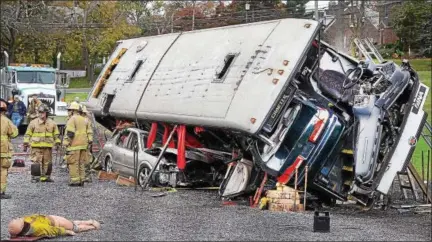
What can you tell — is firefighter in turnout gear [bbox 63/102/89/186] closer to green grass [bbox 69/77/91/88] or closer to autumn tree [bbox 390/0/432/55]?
autumn tree [bbox 390/0/432/55]

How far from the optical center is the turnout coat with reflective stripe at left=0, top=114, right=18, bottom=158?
1212cm

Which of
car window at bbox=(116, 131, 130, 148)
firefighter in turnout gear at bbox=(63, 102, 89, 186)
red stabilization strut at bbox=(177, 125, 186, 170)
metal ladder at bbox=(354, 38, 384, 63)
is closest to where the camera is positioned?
metal ladder at bbox=(354, 38, 384, 63)

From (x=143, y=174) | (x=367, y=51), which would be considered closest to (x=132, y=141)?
(x=143, y=174)

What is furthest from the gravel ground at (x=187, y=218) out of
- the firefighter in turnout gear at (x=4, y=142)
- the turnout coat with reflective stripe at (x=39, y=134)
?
the turnout coat with reflective stripe at (x=39, y=134)

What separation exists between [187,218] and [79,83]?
50.8m

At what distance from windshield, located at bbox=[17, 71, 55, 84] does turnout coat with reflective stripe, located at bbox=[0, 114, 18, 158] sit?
66.0 feet

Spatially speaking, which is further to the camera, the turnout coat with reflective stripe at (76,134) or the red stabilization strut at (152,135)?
the red stabilization strut at (152,135)

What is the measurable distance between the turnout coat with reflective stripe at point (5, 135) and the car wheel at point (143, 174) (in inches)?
135

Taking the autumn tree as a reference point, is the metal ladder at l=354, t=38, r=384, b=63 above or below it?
below

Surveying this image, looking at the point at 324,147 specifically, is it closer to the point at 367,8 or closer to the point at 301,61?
the point at 301,61

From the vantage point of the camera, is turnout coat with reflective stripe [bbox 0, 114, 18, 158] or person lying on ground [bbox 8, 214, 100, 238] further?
turnout coat with reflective stripe [bbox 0, 114, 18, 158]

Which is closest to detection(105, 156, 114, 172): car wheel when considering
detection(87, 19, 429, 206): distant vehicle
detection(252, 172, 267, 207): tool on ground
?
detection(87, 19, 429, 206): distant vehicle

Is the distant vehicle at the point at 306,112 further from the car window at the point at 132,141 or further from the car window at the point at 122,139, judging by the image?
the car window at the point at 122,139

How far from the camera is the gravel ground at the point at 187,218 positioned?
9570 mm
